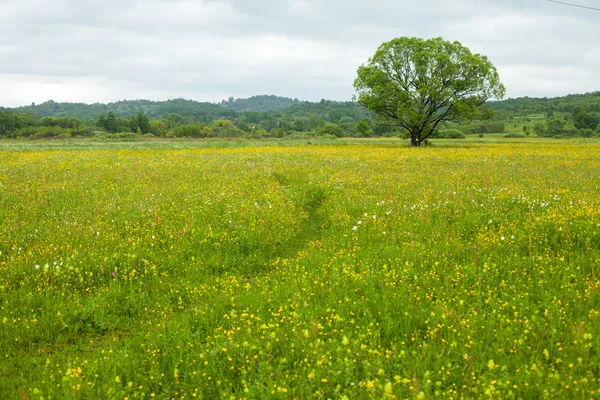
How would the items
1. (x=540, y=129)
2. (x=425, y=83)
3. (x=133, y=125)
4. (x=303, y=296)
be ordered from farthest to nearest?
(x=133, y=125), (x=540, y=129), (x=425, y=83), (x=303, y=296)

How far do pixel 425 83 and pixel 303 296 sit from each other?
4421 centimetres

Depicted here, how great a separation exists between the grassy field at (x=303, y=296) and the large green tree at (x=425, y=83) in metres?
33.9

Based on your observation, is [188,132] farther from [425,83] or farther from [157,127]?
[425,83]

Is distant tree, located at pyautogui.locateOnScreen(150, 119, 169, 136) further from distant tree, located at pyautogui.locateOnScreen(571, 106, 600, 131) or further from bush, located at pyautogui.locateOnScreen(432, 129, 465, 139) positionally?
distant tree, located at pyautogui.locateOnScreen(571, 106, 600, 131)

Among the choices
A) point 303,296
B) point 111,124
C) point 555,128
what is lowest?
point 303,296

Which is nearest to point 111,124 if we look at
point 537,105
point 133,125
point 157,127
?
point 133,125

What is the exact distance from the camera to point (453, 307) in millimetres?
5430

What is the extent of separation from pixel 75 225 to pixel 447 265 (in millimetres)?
9137

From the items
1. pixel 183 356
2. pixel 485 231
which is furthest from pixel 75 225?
pixel 485 231

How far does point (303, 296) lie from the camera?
20.2ft

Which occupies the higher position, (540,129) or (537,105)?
(537,105)

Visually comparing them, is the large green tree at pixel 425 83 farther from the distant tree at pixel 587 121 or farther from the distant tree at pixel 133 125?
the distant tree at pixel 133 125

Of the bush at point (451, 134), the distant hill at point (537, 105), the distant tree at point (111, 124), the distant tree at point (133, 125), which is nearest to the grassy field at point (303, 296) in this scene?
the bush at point (451, 134)

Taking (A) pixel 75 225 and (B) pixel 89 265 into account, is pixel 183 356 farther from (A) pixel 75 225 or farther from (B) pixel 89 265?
(A) pixel 75 225
